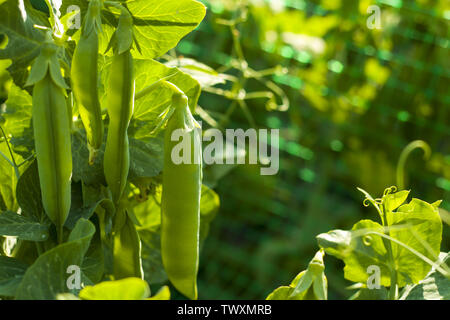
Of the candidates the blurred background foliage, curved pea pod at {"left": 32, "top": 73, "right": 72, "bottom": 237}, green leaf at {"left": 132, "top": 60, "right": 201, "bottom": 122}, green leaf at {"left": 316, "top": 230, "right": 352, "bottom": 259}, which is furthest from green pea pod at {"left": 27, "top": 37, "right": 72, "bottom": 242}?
the blurred background foliage

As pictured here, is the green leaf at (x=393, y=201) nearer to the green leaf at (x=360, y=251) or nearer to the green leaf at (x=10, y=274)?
the green leaf at (x=360, y=251)

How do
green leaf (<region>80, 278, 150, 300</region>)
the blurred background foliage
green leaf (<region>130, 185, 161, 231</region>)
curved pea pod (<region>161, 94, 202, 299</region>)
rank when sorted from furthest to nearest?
the blurred background foliage → green leaf (<region>130, 185, 161, 231</region>) → curved pea pod (<region>161, 94, 202, 299</region>) → green leaf (<region>80, 278, 150, 300</region>)

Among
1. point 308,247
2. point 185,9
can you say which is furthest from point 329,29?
point 185,9

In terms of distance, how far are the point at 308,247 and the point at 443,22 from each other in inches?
29.5

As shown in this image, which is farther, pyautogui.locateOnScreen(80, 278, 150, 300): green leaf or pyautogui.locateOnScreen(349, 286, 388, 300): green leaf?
pyautogui.locateOnScreen(349, 286, 388, 300): green leaf

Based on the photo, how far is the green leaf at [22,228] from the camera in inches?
19.1

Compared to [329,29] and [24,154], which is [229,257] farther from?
[24,154]

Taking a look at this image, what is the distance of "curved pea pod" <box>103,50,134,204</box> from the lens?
489mm

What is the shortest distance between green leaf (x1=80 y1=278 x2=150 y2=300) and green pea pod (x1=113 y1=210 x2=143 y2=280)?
0.47ft

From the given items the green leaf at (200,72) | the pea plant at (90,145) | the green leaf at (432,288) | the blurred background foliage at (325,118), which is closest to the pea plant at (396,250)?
the green leaf at (432,288)

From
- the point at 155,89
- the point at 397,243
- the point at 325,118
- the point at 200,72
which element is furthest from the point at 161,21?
the point at 325,118

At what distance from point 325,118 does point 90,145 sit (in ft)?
4.51

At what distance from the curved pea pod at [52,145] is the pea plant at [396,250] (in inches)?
7.4

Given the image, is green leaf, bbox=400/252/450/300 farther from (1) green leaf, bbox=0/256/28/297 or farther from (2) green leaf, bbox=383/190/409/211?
(1) green leaf, bbox=0/256/28/297
